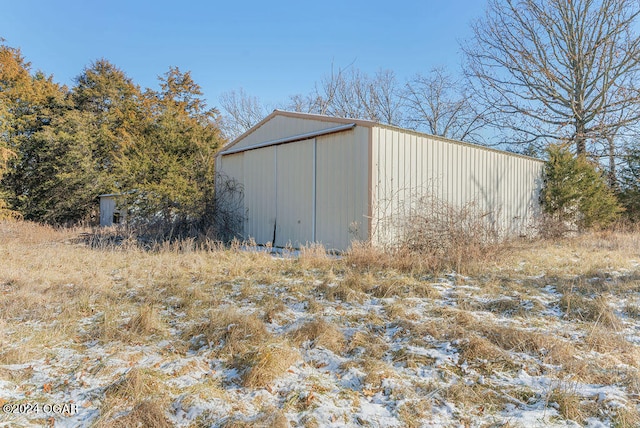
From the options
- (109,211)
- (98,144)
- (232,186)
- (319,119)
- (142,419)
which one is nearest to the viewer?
(142,419)

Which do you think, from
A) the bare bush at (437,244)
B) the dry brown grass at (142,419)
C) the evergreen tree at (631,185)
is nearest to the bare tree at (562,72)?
the evergreen tree at (631,185)

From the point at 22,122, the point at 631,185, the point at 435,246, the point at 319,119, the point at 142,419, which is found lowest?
the point at 142,419

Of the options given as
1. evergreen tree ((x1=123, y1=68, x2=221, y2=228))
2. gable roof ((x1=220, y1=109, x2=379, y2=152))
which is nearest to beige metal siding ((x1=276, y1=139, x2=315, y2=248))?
gable roof ((x1=220, y1=109, x2=379, y2=152))

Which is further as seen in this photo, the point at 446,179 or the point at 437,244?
the point at 446,179

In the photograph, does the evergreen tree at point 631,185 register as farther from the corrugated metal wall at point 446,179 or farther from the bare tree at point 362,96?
the bare tree at point 362,96

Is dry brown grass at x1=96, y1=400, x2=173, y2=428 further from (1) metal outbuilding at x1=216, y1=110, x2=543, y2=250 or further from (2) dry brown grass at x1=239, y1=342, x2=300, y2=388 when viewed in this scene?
(1) metal outbuilding at x1=216, y1=110, x2=543, y2=250

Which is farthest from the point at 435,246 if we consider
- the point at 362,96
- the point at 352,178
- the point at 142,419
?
the point at 362,96

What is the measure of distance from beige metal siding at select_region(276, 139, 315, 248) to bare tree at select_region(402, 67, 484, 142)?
15544 mm

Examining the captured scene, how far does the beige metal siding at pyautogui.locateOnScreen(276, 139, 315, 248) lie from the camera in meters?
8.34

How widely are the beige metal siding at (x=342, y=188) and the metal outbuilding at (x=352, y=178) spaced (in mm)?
21

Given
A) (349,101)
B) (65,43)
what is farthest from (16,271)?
(349,101)

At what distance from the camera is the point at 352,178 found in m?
7.31

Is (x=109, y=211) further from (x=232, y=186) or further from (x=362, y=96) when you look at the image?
(x=362, y=96)

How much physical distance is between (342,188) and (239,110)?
1997 centimetres
